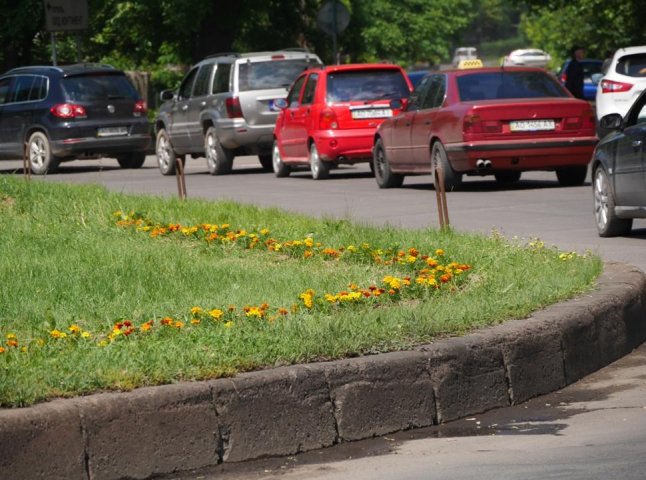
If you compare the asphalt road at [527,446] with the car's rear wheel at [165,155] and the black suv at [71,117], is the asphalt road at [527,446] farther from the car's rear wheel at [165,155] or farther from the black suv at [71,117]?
the black suv at [71,117]

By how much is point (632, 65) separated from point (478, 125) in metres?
8.19

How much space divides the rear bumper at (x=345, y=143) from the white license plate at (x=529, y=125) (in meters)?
4.31

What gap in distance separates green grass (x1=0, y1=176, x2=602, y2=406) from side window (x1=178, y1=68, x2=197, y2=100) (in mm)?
15208

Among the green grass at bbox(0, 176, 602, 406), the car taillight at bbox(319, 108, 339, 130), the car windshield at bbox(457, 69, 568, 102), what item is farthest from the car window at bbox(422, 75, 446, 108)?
the green grass at bbox(0, 176, 602, 406)

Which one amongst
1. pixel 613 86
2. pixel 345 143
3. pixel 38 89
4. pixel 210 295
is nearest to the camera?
pixel 210 295

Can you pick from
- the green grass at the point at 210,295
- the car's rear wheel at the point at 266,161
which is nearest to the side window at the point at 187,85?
the car's rear wheel at the point at 266,161

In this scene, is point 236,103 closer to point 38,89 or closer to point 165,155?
point 165,155

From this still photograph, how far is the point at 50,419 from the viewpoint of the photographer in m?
6.02

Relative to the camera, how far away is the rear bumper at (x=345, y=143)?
23.9m

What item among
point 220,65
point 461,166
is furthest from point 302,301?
point 220,65

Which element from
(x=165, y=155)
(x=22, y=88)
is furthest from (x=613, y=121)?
(x=22, y=88)

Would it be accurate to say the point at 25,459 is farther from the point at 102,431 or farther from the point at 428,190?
the point at 428,190

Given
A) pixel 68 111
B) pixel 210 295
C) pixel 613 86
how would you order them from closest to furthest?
pixel 210 295, pixel 613 86, pixel 68 111

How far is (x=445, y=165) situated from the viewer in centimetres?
2008
